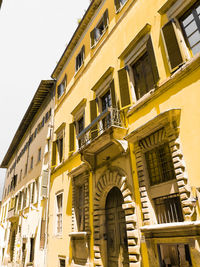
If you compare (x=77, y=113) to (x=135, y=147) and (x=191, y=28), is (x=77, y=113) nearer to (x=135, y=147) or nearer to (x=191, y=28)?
(x=135, y=147)

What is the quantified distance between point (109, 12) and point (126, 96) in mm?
5580

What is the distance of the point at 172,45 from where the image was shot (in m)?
6.36

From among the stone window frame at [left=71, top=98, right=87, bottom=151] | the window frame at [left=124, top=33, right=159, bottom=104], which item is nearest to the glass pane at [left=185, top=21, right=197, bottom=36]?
the window frame at [left=124, top=33, right=159, bottom=104]

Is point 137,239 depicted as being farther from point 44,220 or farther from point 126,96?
point 44,220

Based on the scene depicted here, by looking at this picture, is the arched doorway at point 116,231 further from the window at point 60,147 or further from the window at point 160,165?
the window at point 60,147

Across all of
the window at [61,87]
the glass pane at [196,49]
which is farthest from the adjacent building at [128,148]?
the window at [61,87]

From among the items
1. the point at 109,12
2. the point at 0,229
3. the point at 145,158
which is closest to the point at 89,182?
the point at 145,158

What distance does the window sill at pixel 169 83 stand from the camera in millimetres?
5676

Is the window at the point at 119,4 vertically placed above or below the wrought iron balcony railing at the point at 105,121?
above

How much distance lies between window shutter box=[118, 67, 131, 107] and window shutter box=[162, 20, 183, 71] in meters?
1.94

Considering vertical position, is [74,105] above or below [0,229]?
above

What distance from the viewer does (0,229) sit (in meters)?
26.3

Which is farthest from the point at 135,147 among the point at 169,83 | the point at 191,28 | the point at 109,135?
the point at 191,28

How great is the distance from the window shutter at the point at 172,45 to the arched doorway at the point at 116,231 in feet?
15.7
